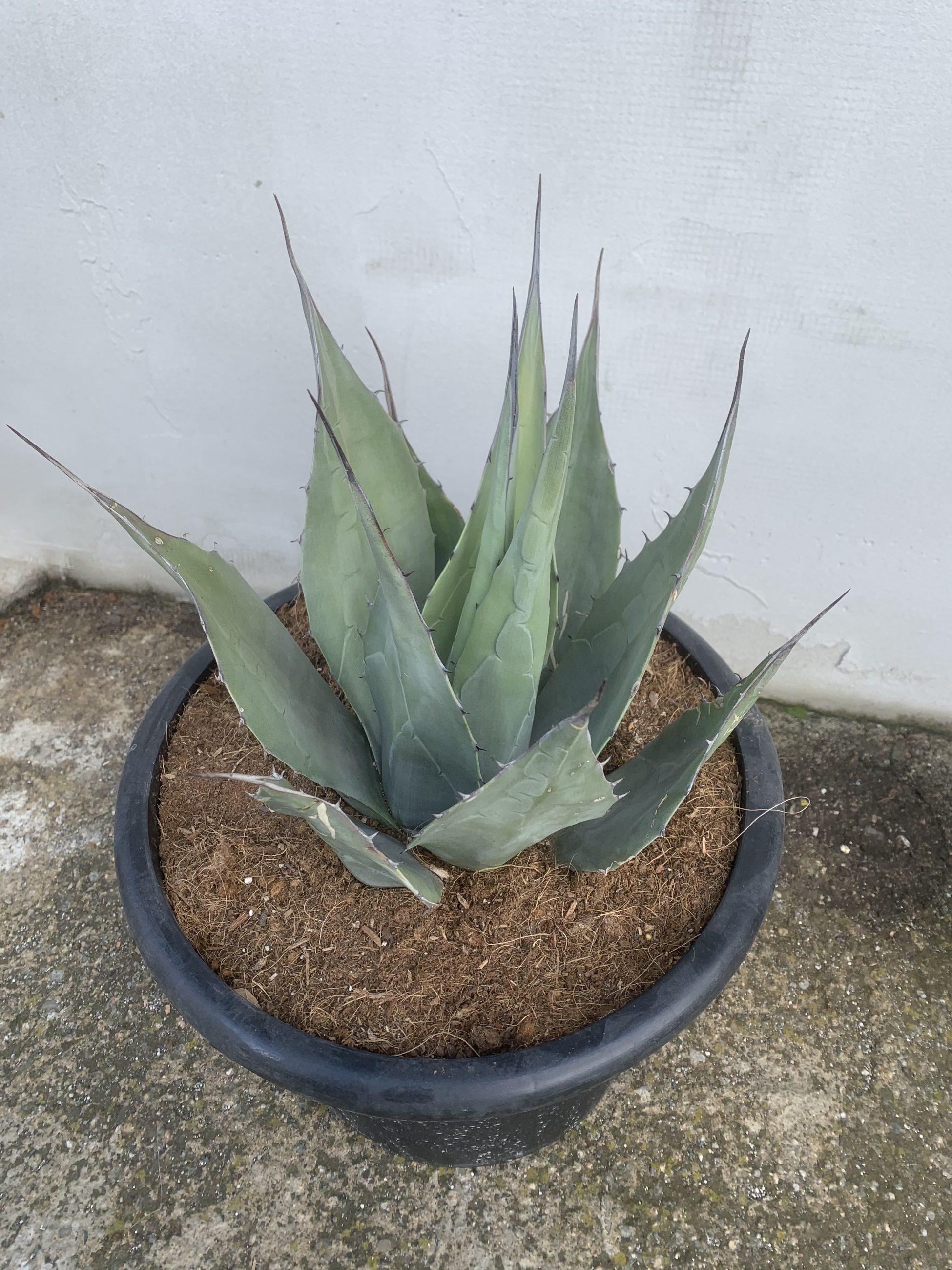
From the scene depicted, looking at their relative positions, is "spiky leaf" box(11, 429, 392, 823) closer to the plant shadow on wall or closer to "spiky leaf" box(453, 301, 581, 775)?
the plant shadow on wall

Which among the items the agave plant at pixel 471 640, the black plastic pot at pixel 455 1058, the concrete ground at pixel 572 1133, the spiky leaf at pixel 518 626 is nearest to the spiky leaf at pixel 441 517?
the agave plant at pixel 471 640

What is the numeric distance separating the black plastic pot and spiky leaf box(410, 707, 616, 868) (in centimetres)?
17

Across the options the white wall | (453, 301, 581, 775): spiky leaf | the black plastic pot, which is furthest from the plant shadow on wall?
the white wall

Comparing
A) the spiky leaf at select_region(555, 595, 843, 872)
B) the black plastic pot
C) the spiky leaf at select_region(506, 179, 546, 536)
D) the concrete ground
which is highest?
the spiky leaf at select_region(506, 179, 546, 536)

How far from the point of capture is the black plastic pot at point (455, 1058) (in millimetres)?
668

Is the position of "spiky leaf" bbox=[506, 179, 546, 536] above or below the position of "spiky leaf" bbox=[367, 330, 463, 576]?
above

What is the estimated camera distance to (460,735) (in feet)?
2.24

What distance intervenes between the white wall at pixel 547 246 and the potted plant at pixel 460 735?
1.52ft

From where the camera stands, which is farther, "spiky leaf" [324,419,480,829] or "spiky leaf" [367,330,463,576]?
"spiky leaf" [367,330,463,576]

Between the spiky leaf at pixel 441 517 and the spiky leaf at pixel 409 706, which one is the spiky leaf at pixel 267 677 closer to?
the spiky leaf at pixel 409 706

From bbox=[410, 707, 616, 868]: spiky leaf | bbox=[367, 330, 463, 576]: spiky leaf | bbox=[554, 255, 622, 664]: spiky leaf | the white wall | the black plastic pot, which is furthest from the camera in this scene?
the white wall

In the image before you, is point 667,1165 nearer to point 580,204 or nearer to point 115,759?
point 115,759

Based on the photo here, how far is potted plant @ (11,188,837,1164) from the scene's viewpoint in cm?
60

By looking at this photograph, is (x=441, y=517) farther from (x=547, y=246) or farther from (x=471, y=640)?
(x=547, y=246)
